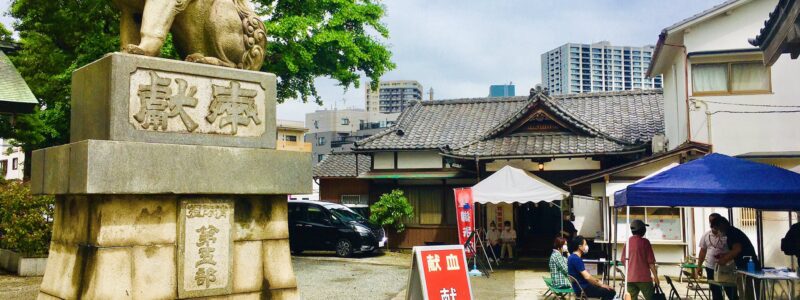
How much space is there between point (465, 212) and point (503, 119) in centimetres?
882

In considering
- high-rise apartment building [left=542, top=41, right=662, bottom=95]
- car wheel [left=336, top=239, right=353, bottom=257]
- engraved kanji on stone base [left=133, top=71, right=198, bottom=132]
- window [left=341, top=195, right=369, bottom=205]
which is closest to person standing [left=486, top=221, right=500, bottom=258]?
car wheel [left=336, top=239, right=353, bottom=257]

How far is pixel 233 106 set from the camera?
5.03 meters

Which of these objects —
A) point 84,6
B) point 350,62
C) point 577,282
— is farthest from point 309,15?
point 577,282

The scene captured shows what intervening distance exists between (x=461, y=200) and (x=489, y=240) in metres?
4.08

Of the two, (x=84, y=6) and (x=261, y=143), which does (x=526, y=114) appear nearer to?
(x=84, y=6)

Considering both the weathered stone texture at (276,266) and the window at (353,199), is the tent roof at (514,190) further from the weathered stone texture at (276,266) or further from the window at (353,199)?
the window at (353,199)

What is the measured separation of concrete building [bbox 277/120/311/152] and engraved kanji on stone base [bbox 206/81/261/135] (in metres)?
57.8

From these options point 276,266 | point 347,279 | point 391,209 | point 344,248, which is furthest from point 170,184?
point 391,209

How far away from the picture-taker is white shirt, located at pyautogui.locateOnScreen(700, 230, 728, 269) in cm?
1017

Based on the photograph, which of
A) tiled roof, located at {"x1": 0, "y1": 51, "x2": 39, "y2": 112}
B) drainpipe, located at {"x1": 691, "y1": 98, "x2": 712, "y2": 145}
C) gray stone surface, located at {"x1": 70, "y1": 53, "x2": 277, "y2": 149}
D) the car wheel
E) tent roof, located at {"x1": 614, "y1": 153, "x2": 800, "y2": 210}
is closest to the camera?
gray stone surface, located at {"x1": 70, "y1": 53, "x2": 277, "y2": 149}

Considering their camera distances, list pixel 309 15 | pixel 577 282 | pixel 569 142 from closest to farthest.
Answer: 1. pixel 577 282
2. pixel 309 15
3. pixel 569 142

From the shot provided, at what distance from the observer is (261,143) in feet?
16.9

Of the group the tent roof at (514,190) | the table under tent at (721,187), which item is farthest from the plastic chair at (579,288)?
the tent roof at (514,190)

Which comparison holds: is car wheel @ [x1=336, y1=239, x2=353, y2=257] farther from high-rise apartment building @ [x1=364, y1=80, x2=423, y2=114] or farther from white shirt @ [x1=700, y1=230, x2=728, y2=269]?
high-rise apartment building @ [x1=364, y1=80, x2=423, y2=114]
